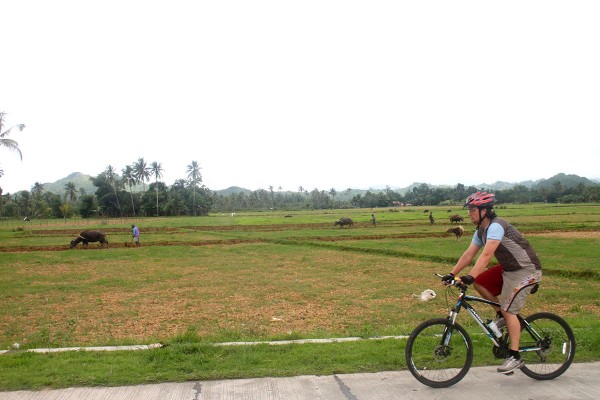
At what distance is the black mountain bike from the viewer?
14.5ft

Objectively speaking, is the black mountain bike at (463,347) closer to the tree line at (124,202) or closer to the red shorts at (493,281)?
the red shorts at (493,281)

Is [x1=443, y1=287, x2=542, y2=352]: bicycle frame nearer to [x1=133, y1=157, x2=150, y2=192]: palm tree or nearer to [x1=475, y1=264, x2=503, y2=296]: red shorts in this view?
[x1=475, y1=264, x2=503, y2=296]: red shorts

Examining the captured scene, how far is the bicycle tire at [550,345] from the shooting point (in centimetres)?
462

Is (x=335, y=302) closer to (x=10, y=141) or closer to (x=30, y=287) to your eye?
(x=30, y=287)

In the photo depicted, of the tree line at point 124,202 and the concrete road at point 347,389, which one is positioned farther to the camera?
the tree line at point 124,202

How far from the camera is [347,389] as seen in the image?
421 centimetres

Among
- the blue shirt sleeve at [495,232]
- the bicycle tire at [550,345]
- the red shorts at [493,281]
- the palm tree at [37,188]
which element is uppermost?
the palm tree at [37,188]

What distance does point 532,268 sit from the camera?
447 centimetres

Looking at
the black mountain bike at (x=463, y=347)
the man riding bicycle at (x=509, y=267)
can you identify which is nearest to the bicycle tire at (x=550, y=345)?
the black mountain bike at (x=463, y=347)

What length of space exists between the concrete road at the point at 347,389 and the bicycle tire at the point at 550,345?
116 millimetres

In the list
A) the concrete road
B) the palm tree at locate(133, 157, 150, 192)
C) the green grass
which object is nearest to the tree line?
the palm tree at locate(133, 157, 150, 192)

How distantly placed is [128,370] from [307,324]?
4.73m

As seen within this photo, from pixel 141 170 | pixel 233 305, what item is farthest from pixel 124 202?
pixel 233 305

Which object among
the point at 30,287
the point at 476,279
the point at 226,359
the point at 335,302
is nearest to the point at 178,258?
the point at 30,287
